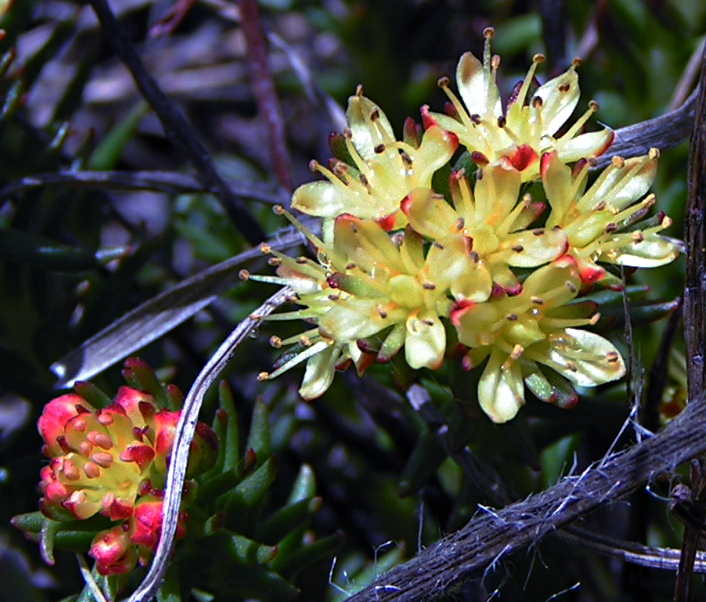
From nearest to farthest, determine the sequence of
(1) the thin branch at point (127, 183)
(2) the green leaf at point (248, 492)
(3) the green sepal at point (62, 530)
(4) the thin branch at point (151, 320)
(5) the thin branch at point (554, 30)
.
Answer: (3) the green sepal at point (62, 530)
(2) the green leaf at point (248, 492)
(4) the thin branch at point (151, 320)
(1) the thin branch at point (127, 183)
(5) the thin branch at point (554, 30)

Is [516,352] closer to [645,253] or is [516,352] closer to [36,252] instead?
[645,253]

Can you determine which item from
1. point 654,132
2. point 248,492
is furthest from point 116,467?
point 654,132

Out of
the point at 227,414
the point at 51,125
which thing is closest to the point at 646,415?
the point at 227,414

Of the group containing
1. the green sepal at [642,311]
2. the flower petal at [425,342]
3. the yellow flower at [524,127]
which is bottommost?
the green sepal at [642,311]

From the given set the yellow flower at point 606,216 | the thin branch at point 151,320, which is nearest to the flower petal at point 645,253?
the yellow flower at point 606,216

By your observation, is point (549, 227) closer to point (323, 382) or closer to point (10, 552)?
point (323, 382)

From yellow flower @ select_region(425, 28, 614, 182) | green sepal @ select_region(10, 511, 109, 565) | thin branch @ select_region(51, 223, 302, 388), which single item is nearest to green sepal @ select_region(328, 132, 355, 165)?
yellow flower @ select_region(425, 28, 614, 182)

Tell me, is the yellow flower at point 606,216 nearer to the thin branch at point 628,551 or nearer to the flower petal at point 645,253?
the flower petal at point 645,253

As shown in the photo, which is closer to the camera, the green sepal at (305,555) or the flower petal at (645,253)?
the flower petal at (645,253)
